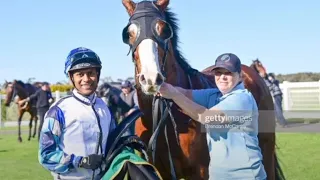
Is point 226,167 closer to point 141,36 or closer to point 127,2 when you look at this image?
point 141,36

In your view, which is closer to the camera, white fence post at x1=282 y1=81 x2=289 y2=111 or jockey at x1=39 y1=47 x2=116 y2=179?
jockey at x1=39 y1=47 x2=116 y2=179

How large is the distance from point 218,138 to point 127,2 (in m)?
1.61

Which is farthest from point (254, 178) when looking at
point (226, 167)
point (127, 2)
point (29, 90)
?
point (29, 90)

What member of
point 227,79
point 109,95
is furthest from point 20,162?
point 227,79

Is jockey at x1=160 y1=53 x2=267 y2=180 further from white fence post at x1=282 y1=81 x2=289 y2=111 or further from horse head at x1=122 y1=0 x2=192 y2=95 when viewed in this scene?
white fence post at x1=282 y1=81 x2=289 y2=111

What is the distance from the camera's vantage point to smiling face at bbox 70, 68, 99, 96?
357cm

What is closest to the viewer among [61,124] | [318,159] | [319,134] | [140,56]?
[61,124]

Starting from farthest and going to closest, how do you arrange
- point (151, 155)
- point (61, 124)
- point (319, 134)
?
point (319, 134) < point (151, 155) < point (61, 124)

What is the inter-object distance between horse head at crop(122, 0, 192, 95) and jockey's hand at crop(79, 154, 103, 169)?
651mm

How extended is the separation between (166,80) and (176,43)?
1.66ft

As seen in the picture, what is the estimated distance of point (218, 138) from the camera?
3648mm

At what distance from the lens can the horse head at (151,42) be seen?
12.4 feet

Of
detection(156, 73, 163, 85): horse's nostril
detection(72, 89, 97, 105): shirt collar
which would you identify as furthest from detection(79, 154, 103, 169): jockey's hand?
detection(156, 73, 163, 85): horse's nostril

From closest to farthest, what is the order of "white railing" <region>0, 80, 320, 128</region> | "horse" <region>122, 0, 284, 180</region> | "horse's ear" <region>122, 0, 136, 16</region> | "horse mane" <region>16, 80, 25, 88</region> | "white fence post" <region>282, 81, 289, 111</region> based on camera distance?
"horse" <region>122, 0, 284, 180</region> < "horse's ear" <region>122, 0, 136, 16</region> < "horse mane" <region>16, 80, 25, 88</region> < "white railing" <region>0, 80, 320, 128</region> < "white fence post" <region>282, 81, 289, 111</region>
